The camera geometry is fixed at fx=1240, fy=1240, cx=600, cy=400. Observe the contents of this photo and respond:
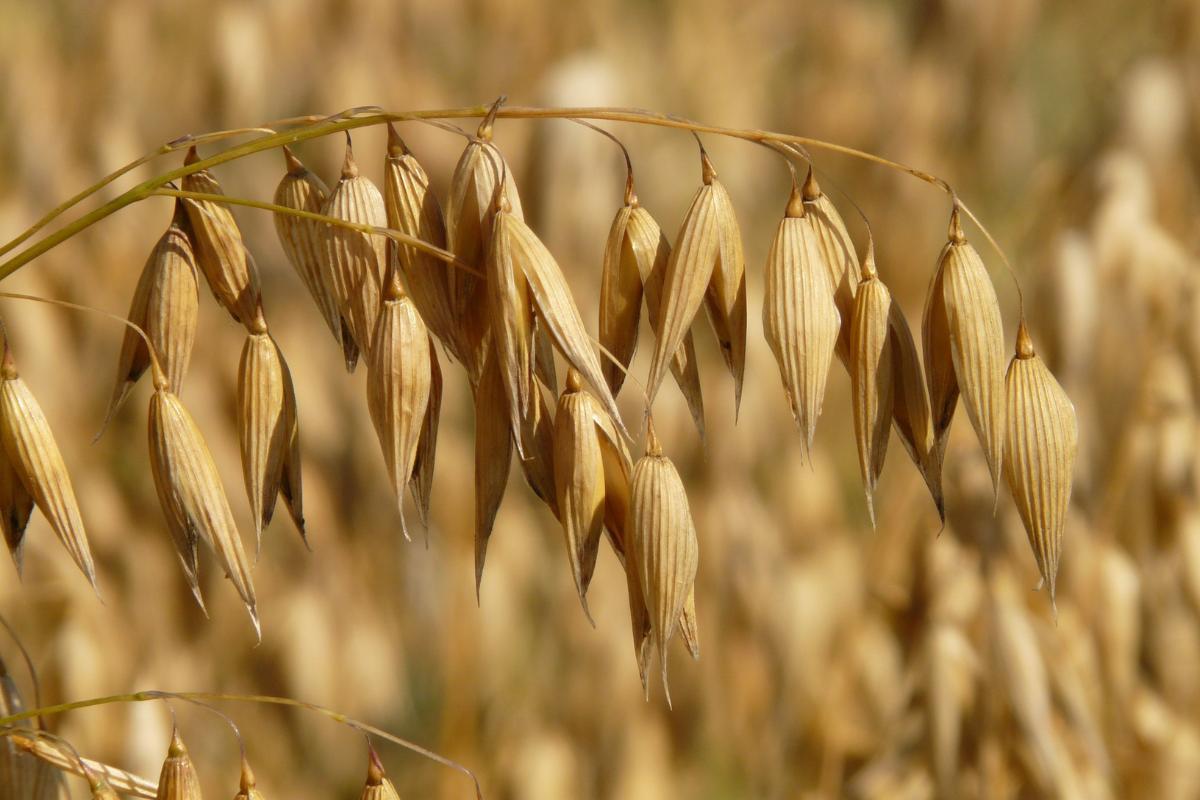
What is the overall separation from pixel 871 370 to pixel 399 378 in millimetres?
177

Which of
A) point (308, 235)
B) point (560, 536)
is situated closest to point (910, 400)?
point (308, 235)

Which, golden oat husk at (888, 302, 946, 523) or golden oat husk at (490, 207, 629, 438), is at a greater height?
golden oat husk at (490, 207, 629, 438)

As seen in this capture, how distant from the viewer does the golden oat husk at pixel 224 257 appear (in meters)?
0.47

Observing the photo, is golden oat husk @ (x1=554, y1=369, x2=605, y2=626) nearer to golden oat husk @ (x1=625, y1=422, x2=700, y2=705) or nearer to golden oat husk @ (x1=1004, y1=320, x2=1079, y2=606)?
golden oat husk @ (x1=625, y1=422, x2=700, y2=705)

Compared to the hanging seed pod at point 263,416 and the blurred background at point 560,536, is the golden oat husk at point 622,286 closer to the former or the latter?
the hanging seed pod at point 263,416

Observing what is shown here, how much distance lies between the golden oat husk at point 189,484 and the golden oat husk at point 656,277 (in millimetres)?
173

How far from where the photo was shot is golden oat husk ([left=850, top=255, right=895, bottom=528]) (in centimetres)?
46

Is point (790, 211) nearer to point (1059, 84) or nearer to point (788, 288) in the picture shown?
point (788, 288)

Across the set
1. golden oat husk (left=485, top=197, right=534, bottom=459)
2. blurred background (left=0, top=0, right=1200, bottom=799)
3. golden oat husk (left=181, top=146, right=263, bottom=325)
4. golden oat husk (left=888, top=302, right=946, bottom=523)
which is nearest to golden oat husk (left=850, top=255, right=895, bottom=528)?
golden oat husk (left=888, top=302, right=946, bottom=523)

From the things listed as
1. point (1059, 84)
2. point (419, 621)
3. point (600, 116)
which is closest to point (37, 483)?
point (600, 116)

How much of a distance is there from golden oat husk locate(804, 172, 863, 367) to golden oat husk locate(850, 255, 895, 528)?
0.02 meters

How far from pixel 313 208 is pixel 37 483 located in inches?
5.5

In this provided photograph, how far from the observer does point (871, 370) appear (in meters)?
0.47

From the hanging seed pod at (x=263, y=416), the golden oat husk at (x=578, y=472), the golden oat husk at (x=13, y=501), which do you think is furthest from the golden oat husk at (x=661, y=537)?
the golden oat husk at (x=13, y=501)
